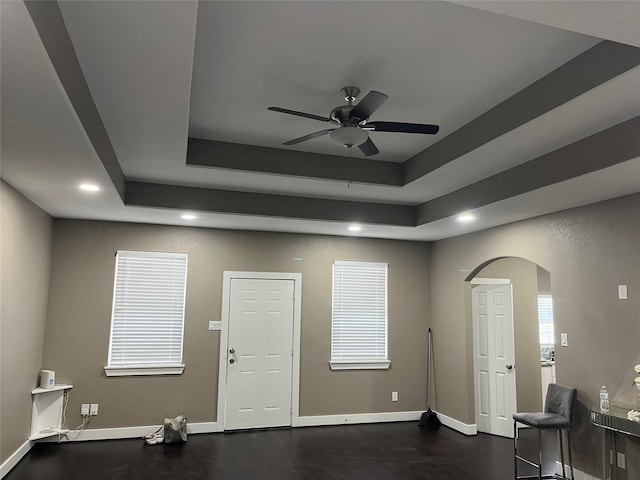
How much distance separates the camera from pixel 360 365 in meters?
6.43

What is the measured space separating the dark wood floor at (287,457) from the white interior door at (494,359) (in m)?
0.27

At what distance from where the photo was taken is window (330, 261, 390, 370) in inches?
254

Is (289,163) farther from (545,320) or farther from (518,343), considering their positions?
(545,320)

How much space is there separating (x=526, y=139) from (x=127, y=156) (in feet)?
10.3

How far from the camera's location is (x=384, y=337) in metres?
6.65

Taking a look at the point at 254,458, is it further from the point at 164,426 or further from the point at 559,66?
the point at 559,66

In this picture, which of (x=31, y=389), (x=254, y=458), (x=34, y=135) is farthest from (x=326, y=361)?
(x=34, y=135)

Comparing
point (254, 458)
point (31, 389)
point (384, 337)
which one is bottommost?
point (254, 458)

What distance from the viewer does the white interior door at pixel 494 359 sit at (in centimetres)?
580

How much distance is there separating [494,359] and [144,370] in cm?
436

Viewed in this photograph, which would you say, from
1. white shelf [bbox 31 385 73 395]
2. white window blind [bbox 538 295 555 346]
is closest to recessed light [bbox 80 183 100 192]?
white shelf [bbox 31 385 73 395]

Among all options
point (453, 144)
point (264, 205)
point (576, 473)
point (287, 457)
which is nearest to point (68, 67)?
point (453, 144)

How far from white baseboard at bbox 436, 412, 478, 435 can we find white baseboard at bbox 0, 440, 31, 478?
16.3 feet

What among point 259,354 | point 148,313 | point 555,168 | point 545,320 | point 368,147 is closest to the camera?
point 368,147
